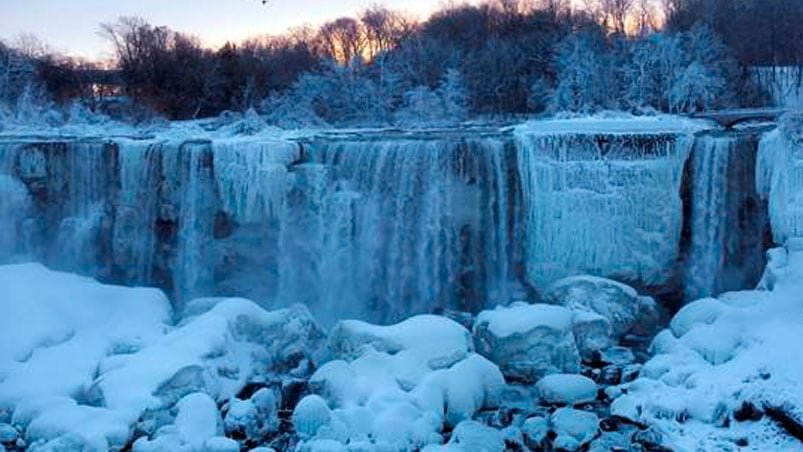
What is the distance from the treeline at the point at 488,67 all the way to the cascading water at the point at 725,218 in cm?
920

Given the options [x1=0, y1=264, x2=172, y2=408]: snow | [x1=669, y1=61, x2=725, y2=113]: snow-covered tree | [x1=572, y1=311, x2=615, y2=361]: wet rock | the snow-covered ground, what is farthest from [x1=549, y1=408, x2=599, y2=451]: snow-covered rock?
[x1=669, y1=61, x2=725, y2=113]: snow-covered tree

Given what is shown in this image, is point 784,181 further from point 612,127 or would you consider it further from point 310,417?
point 310,417

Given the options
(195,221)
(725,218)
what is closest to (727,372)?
(725,218)

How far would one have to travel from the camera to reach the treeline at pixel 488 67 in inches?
972

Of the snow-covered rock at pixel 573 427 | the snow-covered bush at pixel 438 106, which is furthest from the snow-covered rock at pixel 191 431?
the snow-covered bush at pixel 438 106

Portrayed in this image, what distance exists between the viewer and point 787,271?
34.1 ft

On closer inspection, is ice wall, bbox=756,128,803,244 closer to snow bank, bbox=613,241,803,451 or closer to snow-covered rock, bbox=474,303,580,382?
snow bank, bbox=613,241,803,451

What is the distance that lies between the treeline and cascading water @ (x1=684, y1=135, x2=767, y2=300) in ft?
30.2

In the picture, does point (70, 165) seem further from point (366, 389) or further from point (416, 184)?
point (366, 389)

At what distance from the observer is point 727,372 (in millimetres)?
8688

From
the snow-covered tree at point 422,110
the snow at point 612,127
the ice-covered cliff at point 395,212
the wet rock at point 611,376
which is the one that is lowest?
the wet rock at point 611,376

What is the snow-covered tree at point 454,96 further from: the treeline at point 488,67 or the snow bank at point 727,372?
the snow bank at point 727,372

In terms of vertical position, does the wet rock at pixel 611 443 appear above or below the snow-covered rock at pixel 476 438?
below

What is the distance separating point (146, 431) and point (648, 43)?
878 inches
